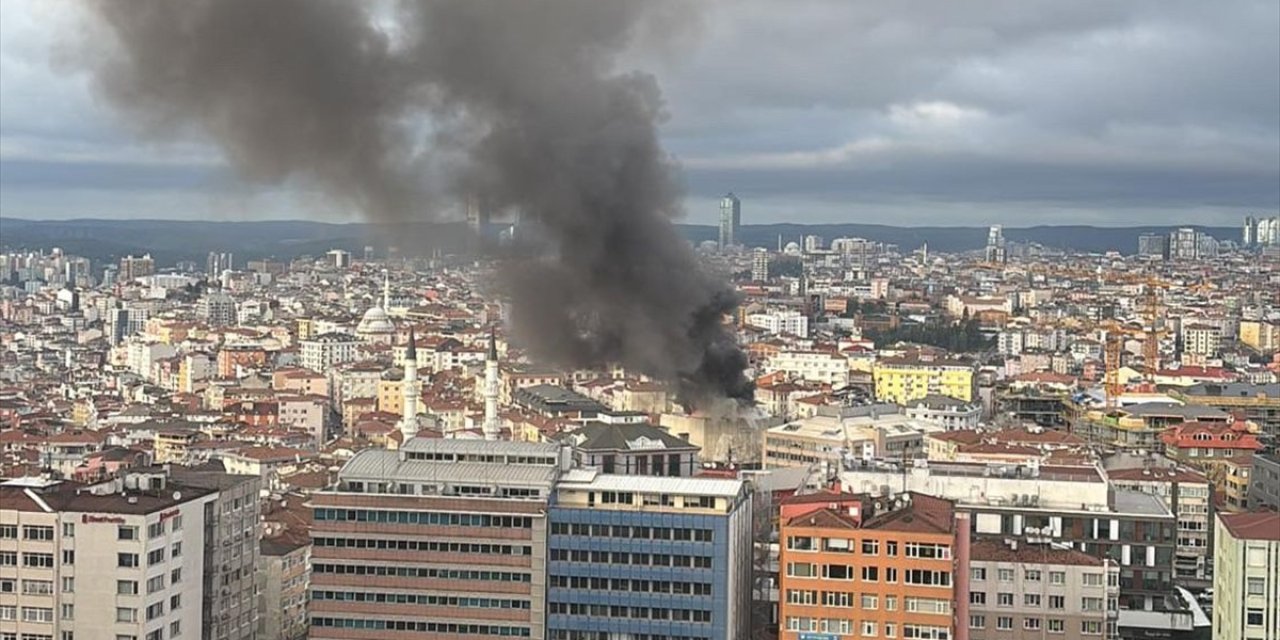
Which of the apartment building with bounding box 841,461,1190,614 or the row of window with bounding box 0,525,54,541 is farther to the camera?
the apartment building with bounding box 841,461,1190,614

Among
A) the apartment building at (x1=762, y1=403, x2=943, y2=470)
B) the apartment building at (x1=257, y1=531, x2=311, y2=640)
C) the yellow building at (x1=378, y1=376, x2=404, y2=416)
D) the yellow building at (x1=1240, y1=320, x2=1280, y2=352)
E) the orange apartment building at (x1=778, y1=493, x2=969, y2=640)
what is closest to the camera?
Result: the orange apartment building at (x1=778, y1=493, x2=969, y2=640)

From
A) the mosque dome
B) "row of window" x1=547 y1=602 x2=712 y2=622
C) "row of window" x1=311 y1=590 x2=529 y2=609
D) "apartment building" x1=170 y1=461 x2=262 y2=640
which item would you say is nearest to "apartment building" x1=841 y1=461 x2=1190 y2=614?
"row of window" x1=547 y1=602 x2=712 y2=622

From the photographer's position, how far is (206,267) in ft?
452

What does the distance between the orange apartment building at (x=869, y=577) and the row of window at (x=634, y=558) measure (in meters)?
1.23

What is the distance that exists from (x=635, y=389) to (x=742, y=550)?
3057 centimetres

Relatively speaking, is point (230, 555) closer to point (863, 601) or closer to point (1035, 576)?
point (863, 601)

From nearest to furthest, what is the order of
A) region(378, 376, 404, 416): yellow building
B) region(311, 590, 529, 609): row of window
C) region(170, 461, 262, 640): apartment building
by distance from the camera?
1. region(311, 590, 529, 609): row of window
2. region(170, 461, 262, 640): apartment building
3. region(378, 376, 404, 416): yellow building

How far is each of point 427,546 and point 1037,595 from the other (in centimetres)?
870

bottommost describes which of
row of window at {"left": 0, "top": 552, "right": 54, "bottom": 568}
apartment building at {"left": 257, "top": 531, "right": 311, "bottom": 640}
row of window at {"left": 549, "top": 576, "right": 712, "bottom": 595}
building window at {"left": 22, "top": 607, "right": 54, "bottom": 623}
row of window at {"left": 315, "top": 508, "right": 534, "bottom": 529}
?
apartment building at {"left": 257, "top": 531, "right": 311, "bottom": 640}

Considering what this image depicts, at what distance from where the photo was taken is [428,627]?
914 inches

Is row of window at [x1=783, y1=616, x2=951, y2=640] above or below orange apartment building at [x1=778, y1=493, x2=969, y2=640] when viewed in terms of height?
below

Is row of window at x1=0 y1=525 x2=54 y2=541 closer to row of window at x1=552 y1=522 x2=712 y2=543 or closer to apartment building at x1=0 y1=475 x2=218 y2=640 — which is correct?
apartment building at x1=0 y1=475 x2=218 y2=640

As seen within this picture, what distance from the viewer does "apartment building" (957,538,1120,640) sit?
24094 millimetres

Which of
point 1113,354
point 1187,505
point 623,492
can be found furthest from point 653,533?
point 1113,354
